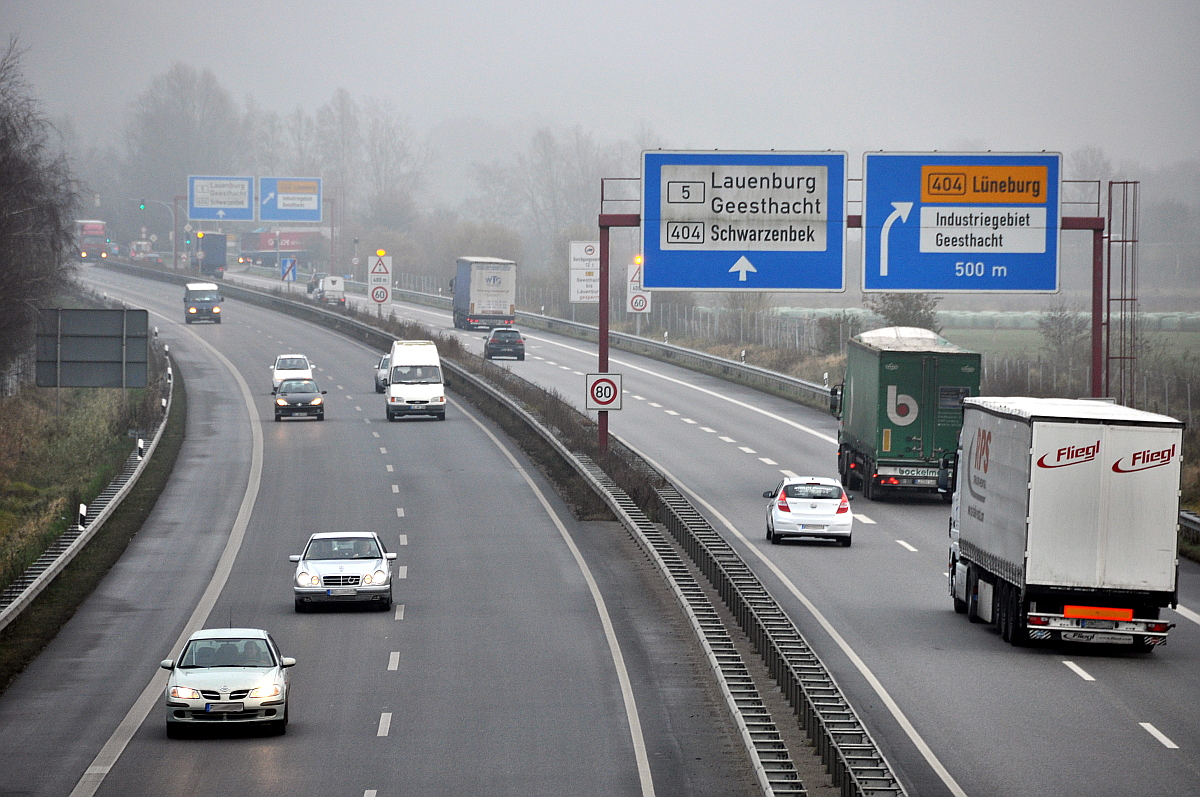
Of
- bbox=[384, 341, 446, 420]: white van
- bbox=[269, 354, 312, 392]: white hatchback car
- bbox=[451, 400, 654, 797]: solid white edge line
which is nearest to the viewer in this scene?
bbox=[451, 400, 654, 797]: solid white edge line

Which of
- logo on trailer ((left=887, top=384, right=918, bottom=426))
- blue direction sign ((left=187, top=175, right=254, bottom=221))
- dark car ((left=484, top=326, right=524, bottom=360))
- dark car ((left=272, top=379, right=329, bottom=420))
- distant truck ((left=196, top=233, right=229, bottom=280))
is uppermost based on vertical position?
blue direction sign ((left=187, top=175, right=254, bottom=221))

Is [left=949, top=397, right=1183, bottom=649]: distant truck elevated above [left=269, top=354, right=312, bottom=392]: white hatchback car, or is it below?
below

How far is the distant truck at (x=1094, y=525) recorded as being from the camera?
875 inches

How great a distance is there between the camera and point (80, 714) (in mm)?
19953

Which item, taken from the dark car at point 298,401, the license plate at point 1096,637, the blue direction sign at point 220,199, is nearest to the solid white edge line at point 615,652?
the license plate at point 1096,637

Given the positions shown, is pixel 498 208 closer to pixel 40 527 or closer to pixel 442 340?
pixel 442 340

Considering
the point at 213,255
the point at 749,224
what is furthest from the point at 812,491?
the point at 213,255

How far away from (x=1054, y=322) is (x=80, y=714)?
173 feet

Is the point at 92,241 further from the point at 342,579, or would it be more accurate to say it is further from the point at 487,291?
the point at 342,579

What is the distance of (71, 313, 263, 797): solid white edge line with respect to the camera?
17.0 metres

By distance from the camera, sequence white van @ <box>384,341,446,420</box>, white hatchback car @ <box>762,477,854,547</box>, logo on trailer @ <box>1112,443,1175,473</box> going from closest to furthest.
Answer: logo on trailer @ <box>1112,443,1175,473</box> → white hatchback car @ <box>762,477,854,547</box> → white van @ <box>384,341,446,420</box>

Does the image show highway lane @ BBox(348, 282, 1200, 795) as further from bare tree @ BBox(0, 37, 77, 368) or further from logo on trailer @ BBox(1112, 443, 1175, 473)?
bare tree @ BBox(0, 37, 77, 368)

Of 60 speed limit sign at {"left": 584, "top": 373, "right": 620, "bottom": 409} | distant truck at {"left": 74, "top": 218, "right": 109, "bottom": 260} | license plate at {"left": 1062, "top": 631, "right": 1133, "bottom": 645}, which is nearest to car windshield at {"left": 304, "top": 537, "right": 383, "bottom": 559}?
license plate at {"left": 1062, "top": 631, "right": 1133, "bottom": 645}

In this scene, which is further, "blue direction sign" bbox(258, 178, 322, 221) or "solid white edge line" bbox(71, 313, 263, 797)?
"blue direction sign" bbox(258, 178, 322, 221)
